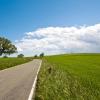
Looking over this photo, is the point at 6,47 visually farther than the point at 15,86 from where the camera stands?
Yes

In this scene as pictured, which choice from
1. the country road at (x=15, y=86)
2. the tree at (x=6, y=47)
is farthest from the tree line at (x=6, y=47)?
the country road at (x=15, y=86)

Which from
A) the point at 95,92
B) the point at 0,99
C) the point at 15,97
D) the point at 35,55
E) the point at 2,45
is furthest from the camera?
the point at 35,55

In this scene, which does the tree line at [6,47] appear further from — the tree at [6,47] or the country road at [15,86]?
the country road at [15,86]

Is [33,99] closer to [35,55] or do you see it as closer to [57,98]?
[57,98]

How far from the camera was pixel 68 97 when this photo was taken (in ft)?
40.0

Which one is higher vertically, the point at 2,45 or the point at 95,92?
the point at 2,45

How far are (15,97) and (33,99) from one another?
3.18ft

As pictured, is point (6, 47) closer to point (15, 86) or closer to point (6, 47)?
point (6, 47)

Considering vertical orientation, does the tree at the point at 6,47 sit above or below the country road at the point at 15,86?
above

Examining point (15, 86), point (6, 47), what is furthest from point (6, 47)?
point (15, 86)

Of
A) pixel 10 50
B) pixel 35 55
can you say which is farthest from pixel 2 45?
pixel 35 55

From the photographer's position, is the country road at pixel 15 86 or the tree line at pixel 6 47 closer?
the country road at pixel 15 86

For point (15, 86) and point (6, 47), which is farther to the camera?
point (6, 47)

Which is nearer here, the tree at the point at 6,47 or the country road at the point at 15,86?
the country road at the point at 15,86
